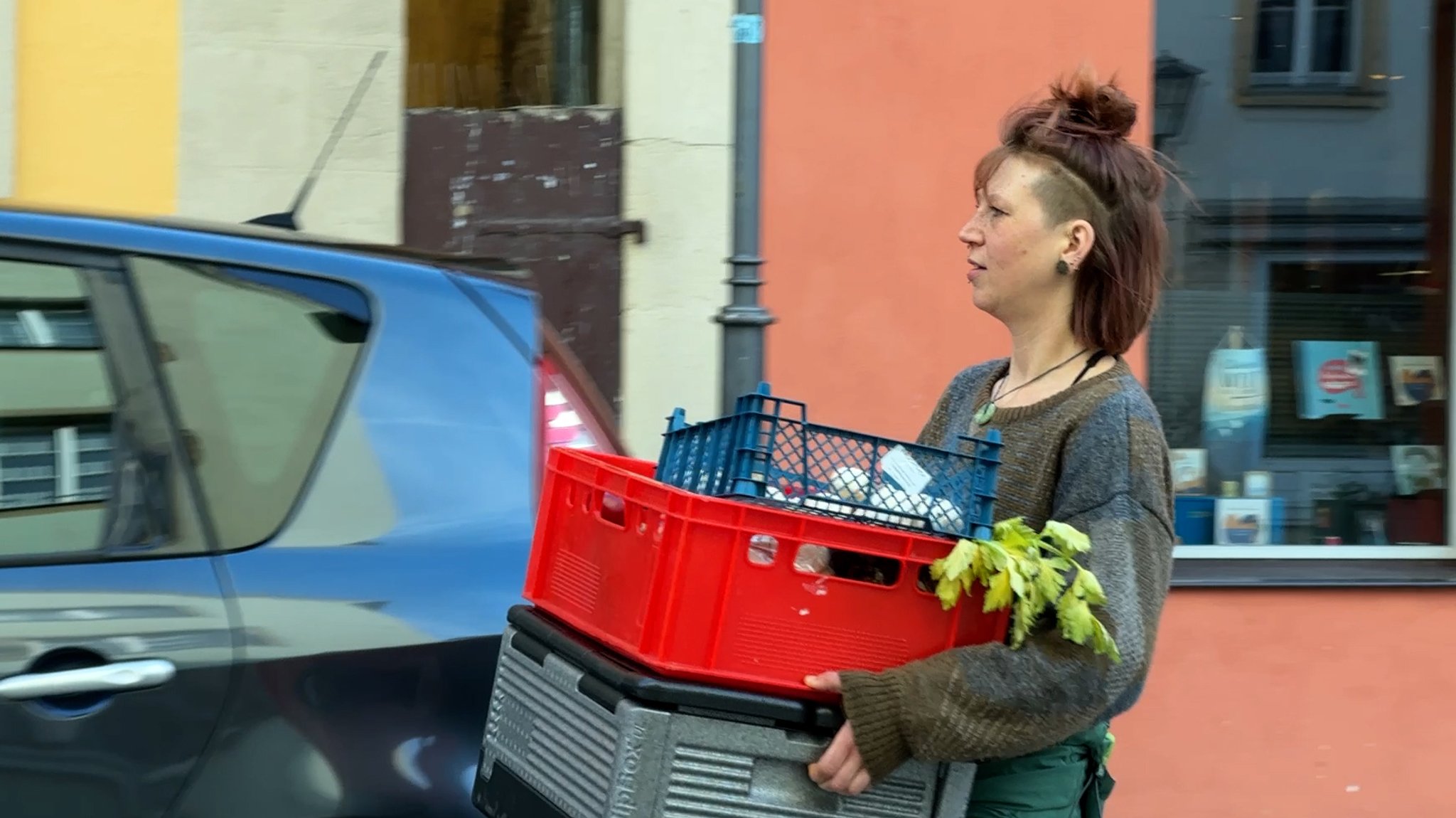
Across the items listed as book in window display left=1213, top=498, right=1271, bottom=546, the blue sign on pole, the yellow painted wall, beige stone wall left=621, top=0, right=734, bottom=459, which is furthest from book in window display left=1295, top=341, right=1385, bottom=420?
the yellow painted wall

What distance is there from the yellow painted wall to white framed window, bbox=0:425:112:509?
3.37 m

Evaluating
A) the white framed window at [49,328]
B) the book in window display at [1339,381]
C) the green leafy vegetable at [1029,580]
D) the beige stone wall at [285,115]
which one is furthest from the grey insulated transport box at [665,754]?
the book in window display at [1339,381]

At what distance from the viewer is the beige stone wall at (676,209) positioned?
5.67 metres

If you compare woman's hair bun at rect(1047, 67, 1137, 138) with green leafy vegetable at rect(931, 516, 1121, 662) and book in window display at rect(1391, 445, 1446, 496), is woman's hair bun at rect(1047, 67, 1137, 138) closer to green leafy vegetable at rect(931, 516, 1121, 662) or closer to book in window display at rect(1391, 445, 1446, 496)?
green leafy vegetable at rect(931, 516, 1121, 662)

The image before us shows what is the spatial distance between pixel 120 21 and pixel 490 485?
378 cm

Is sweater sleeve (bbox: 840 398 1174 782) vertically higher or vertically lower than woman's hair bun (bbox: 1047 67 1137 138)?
lower

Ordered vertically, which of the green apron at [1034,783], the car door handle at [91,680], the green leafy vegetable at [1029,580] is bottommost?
the green apron at [1034,783]

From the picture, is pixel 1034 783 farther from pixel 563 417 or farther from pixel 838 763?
pixel 563 417

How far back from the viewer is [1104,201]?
94.4 inches

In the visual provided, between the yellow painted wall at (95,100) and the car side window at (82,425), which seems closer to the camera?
the car side window at (82,425)

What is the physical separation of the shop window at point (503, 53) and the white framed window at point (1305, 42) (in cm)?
246

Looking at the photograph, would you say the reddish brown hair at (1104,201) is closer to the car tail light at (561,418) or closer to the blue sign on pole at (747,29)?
the car tail light at (561,418)

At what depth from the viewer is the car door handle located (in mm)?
2387

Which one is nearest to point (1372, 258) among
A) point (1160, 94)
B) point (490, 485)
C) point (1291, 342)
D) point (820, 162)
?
point (1291, 342)
